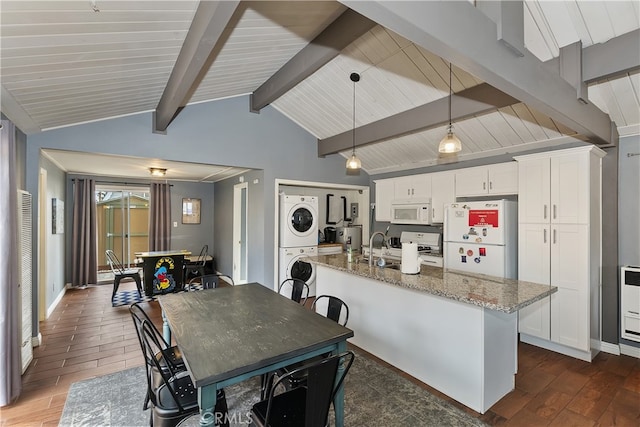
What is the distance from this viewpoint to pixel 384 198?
220 inches

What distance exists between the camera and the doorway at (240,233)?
19.1 feet

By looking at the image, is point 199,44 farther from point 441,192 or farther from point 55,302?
point 55,302

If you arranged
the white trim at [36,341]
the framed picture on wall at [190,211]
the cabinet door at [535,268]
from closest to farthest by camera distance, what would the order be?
the white trim at [36,341] → the cabinet door at [535,268] → the framed picture on wall at [190,211]

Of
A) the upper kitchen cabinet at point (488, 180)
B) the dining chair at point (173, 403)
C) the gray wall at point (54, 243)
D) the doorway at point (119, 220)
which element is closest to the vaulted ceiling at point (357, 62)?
the upper kitchen cabinet at point (488, 180)

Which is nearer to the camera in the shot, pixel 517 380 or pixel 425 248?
pixel 517 380

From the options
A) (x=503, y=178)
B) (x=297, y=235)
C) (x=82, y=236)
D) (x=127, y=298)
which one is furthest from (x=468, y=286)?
(x=82, y=236)

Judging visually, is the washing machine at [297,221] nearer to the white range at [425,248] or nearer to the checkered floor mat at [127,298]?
the white range at [425,248]

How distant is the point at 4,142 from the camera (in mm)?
2225

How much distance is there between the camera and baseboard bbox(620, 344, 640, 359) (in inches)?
126

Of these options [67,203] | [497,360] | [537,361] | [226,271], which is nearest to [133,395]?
[497,360]

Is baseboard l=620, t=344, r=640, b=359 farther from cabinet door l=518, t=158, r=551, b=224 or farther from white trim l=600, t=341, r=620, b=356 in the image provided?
cabinet door l=518, t=158, r=551, b=224

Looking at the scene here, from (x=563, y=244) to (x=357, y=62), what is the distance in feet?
9.90

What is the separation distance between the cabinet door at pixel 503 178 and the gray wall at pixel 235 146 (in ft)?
8.18

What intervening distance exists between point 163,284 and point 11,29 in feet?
13.8
